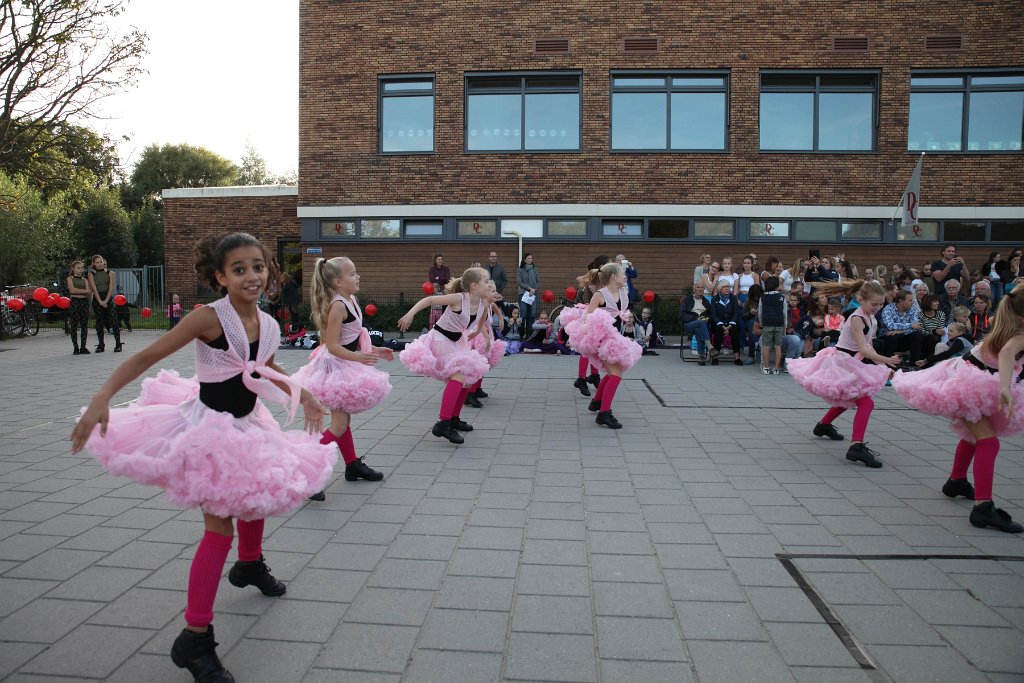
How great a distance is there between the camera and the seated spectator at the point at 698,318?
599 inches

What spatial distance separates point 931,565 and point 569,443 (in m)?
3.84

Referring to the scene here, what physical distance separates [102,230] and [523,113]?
28.5 meters

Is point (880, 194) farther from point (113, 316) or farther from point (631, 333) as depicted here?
point (113, 316)

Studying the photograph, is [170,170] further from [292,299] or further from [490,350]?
[490,350]

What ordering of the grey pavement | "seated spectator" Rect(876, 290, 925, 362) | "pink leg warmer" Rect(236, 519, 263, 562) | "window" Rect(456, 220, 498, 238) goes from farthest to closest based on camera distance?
"window" Rect(456, 220, 498, 238), "seated spectator" Rect(876, 290, 925, 362), "pink leg warmer" Rect(236, 519, 263, 562), the grey pavement

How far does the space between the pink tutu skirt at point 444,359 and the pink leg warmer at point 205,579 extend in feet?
15.2

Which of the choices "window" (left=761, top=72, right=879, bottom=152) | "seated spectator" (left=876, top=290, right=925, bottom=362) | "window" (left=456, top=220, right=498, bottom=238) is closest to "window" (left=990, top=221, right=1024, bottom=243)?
"window" (left=761, top=72, right=879, bottom=152)

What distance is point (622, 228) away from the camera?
837 inches

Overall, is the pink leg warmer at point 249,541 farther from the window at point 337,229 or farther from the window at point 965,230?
the window at point 965,230

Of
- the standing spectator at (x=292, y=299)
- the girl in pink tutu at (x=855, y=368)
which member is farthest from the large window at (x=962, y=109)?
the standing spectator at (x=292, y=299)

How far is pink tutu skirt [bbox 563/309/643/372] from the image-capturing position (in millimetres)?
8633

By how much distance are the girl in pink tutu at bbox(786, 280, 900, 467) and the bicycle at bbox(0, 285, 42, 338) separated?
1982 cm

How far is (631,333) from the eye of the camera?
1683 cm

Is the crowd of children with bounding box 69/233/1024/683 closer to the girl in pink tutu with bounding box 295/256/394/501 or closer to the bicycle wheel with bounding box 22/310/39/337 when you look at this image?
the girl in pink tutu with bounding box 295/256/394/501
